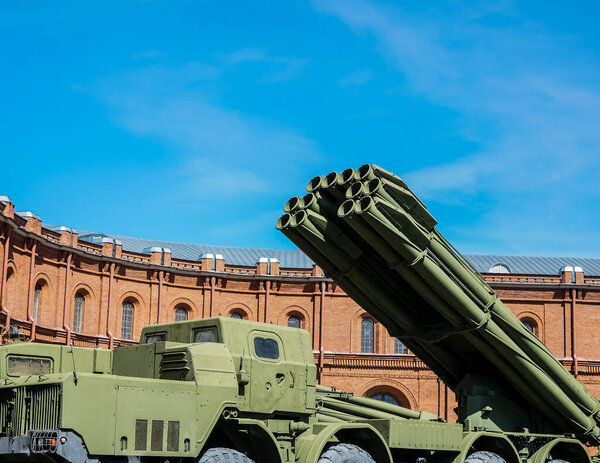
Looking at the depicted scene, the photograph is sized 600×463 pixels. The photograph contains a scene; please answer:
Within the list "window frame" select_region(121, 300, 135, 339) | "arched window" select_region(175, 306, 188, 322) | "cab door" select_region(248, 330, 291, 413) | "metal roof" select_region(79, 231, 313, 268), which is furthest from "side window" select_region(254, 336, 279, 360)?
"metal roof" select_region(79, 231, 313, 268)

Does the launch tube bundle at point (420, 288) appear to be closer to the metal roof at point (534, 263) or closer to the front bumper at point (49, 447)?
the front bumper at point (49, 447)

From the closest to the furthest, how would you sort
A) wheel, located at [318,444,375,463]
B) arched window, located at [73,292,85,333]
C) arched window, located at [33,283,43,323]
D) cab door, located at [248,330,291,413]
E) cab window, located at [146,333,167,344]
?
cab door, located at [248,330,291,413] < wheel, located at [318,444,375,463] < cab window, located at [146,333,167,344] < arched window, located at [33,283,43,323] < arched window, located at [73,292,85,333]

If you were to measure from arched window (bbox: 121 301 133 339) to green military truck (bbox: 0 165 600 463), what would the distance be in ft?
93.0

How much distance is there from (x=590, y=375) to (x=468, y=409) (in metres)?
30.6

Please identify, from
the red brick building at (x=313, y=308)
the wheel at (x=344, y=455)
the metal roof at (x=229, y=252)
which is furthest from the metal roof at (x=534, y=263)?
the wheel at (x=344, y=455)

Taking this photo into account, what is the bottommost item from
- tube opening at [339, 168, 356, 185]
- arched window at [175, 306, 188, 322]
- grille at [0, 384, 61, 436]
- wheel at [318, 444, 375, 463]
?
wheel at [318, 444, 375, 463]

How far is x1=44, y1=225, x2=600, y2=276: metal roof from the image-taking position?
51.7 meters

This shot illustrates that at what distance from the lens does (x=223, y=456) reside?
11.9 metres

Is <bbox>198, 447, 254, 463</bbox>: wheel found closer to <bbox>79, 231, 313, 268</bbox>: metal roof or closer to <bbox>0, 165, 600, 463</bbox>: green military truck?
<bbox>0, 165, 600, 463</bbox>: green military truck

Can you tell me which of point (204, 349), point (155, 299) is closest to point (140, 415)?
point (204, 349)

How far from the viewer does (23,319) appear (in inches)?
1412

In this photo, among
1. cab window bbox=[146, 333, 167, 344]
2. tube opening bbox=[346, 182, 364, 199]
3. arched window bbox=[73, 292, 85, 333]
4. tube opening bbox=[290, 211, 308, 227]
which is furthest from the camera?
arched window bbox=[73, 292, 85, 333]

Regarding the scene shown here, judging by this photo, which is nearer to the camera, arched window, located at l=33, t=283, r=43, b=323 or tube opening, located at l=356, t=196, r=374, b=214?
tube opening, located at l=356, t=196, r=374, b=214

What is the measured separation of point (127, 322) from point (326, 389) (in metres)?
28.4
